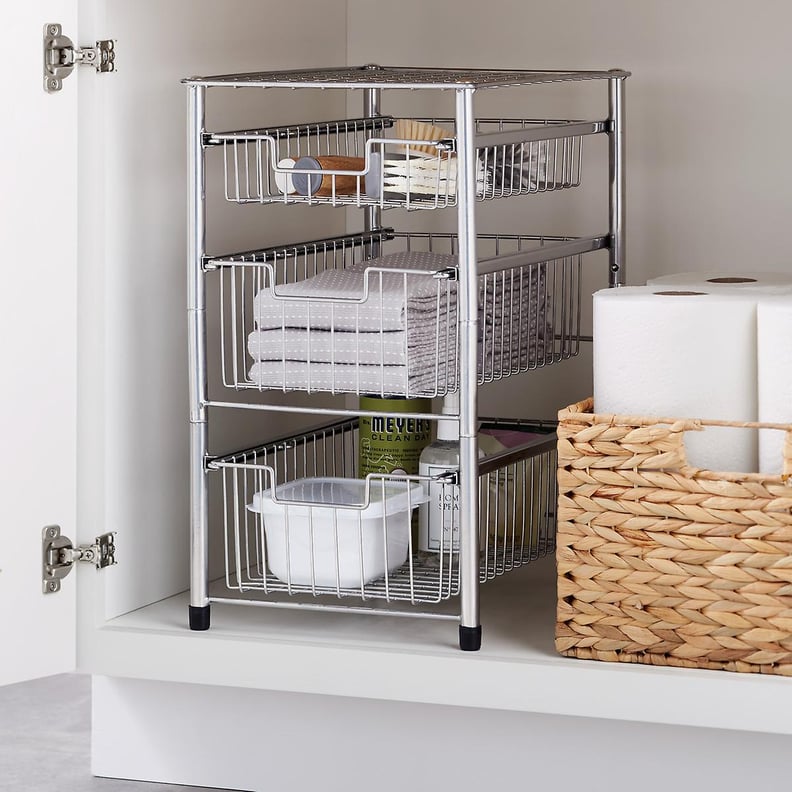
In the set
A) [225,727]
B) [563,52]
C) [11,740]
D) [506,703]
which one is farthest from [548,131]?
[11,740]

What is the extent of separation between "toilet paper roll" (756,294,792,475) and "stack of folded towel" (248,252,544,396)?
31 centimetres

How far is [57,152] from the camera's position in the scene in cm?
157

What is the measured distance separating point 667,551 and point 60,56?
767mm

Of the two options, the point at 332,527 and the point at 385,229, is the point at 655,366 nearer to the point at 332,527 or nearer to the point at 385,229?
the point at 332,527

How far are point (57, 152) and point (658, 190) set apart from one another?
2.79 feet

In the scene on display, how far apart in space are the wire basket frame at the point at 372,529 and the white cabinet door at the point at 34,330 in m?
0.18

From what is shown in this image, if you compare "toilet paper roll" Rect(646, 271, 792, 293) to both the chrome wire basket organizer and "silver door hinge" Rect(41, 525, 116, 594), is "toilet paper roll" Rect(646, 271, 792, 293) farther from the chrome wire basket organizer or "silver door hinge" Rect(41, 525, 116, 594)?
"silver door hinge" Rect(41, 525, 116, 594)

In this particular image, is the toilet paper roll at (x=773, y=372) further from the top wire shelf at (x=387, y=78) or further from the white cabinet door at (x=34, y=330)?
the white cabinet door at (x=34, y=330)

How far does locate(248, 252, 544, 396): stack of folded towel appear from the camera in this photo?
1.60m

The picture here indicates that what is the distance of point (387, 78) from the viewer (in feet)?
5.52

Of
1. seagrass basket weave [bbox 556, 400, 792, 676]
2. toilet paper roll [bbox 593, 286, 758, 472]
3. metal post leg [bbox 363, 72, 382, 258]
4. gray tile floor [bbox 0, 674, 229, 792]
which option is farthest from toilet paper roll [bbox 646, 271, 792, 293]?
gray tile floor [bbox 0, 674, 229, 792]

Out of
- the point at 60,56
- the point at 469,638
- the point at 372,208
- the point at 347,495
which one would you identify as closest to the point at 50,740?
the point at 347,495

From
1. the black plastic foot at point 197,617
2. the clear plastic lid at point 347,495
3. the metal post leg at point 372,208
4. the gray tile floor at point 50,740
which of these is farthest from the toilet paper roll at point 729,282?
the gray tile floor at point 50,740

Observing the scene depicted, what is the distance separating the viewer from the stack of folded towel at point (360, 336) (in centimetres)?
160
